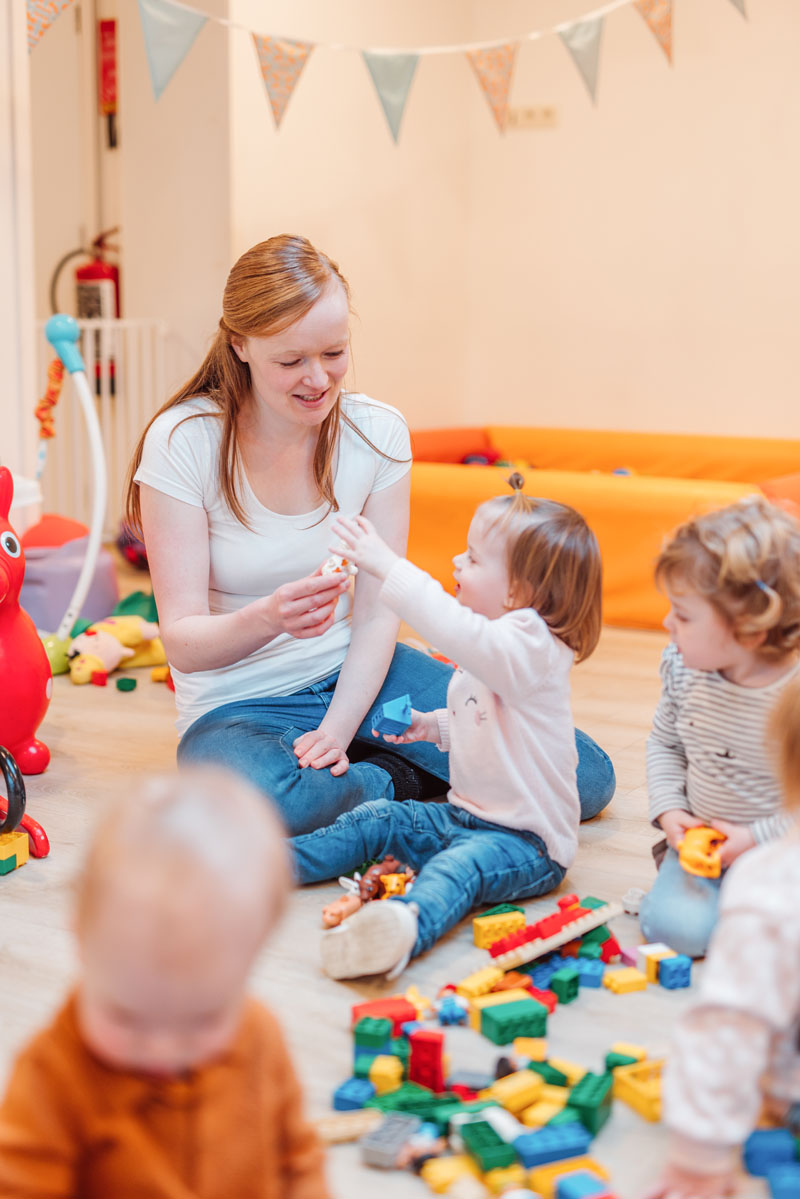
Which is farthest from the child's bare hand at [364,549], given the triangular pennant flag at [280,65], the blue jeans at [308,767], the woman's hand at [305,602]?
the triangular pennant flag at [280,65]

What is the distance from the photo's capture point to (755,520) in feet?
4.47

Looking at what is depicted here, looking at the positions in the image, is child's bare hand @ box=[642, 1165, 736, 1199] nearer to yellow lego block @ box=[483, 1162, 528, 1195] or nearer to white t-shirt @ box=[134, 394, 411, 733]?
yellow lego block @ box=[483, 1162, 528, 1195]

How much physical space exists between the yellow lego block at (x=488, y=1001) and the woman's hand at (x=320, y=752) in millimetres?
493

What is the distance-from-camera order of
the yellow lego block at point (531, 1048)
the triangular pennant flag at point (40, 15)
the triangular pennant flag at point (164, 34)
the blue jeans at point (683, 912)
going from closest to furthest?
the yellow lego block at point (531, 1048) → the blue jeans at point (683, 912) → the triangular pennant flag at point (40, 15) → the triangular pennant flag at point (164, 34)

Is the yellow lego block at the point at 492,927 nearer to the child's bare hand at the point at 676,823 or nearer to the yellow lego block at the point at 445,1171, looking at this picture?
the child's bare hand at the point at 676,823

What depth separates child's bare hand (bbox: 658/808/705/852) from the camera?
1.46 metres

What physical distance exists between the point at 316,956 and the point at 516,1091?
0.39m

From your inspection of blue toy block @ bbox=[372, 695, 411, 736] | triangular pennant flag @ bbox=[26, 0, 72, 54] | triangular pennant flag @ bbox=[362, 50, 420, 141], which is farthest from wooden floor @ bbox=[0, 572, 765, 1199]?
triangular pennant flag @ bbox=[362, 50, 420, 141]

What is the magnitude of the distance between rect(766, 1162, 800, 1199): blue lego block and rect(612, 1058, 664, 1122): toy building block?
13 centimetres

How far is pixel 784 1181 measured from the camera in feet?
3.20

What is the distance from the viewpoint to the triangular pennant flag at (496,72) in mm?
3666

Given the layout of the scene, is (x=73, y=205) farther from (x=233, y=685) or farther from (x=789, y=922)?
(x=789, y=922)

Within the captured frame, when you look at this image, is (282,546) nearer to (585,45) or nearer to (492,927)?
→ (492,927)

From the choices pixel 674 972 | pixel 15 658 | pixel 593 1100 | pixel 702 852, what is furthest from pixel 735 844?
pixel 15 658
